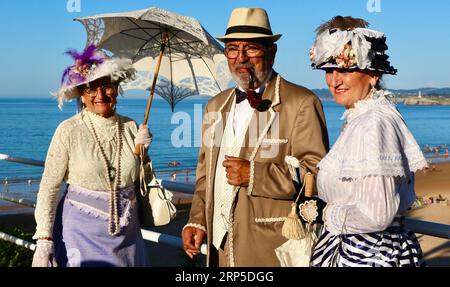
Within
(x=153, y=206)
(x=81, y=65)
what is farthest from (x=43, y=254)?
(x=81, y=65)

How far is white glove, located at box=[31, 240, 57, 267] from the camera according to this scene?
309 cm

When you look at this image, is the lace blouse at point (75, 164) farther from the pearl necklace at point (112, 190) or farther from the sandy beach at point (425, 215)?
the sandy beach at point (425, 215)

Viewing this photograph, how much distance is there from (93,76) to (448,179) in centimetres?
2583

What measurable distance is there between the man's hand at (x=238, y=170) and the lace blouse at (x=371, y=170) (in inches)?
18.8

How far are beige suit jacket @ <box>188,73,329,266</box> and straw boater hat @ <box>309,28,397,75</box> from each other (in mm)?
433

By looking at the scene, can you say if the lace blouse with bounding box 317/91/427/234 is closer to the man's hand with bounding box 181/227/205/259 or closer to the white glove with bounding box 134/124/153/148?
the man's hand with bounding box 181/227/205/259

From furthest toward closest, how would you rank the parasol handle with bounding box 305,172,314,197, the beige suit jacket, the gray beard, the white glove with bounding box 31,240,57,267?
1. the white glove with bounding box 31,240,57,267
2. the gray beard
3. the beige suit jacket
4. the parasol handle with bounding box 305,172,314,197

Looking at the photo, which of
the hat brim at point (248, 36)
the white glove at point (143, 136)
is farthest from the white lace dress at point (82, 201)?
the hat brim at point (248, 36)

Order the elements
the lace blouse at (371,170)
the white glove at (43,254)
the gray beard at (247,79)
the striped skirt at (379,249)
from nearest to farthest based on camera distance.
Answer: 1. the lace blouse at (371,170)
2. the striped skirt at (379,249)
3. the gray beard at (247,79)
4. the white glove at (43,254)

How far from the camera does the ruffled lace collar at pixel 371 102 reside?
2.24 m

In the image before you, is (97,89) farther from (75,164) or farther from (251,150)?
(251,150)

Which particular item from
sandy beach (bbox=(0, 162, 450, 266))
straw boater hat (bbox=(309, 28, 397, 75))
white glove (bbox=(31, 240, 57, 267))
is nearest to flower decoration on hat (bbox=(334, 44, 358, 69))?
straw boater hat (bbox=(309, 28, 397, 75))

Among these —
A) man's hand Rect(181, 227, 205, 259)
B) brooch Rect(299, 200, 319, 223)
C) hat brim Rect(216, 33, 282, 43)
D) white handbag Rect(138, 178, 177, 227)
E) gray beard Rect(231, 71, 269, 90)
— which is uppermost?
hat brim Rect(216, 33, 282, 43)

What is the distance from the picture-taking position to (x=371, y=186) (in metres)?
2.08
